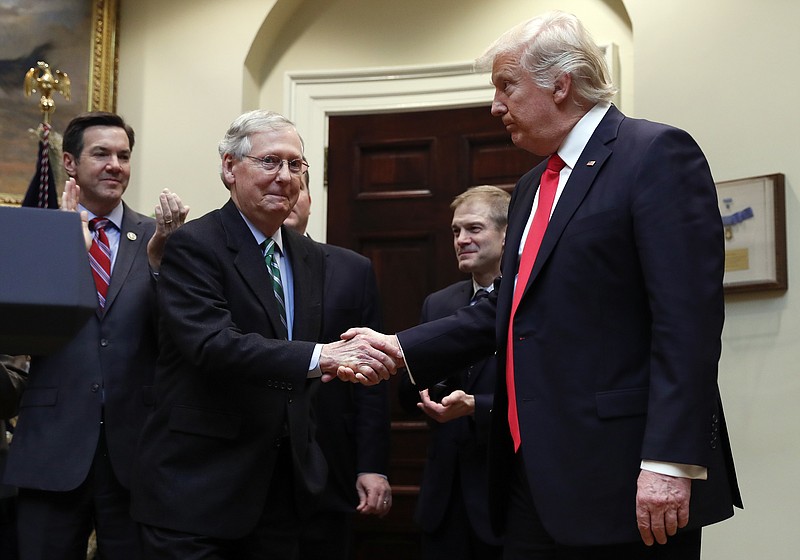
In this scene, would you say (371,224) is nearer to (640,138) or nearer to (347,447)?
(347,447)

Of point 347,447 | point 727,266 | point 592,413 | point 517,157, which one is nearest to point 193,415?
point 347,447

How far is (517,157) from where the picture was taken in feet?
16.6

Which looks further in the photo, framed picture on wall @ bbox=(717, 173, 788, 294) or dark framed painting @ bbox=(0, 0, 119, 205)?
dark framed painting @ bbox=(0, 0, 119, 205)

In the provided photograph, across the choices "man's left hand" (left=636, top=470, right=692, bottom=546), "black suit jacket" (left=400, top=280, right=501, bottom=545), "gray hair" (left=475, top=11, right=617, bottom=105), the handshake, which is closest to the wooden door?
"black suit jacket" (left=400, top=280, right=501, bottom=545)

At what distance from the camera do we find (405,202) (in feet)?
17.1

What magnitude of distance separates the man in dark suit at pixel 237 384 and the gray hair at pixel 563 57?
0.84 metres

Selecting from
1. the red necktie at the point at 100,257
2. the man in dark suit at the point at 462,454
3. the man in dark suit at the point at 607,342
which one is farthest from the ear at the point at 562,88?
the red necktie at the point at 100,257

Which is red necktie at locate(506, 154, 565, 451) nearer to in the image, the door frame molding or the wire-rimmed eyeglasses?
the wire-rimmed eyeglasses

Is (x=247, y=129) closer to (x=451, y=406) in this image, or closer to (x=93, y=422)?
(x=93, y=422)

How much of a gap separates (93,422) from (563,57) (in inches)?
71.0

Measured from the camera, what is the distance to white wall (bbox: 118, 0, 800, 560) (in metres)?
3.96

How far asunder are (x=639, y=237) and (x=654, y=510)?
55cm

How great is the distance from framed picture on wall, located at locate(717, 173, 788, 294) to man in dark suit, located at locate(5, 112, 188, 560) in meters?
2.16

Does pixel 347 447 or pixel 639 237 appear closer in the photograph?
pixel 639 237
